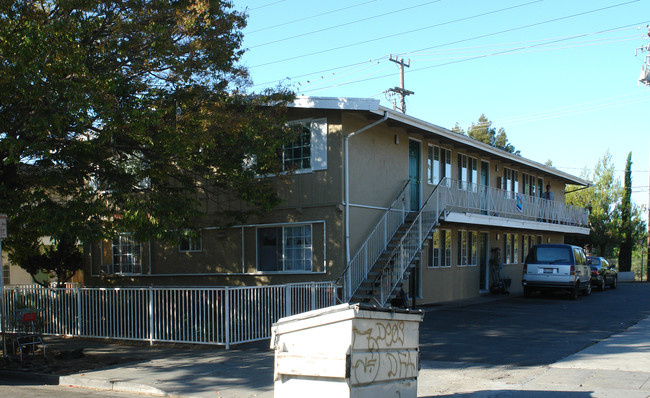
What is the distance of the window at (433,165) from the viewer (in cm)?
2106

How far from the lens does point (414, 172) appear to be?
2039 cm

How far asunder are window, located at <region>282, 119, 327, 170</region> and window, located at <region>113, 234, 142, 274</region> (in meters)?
6.86

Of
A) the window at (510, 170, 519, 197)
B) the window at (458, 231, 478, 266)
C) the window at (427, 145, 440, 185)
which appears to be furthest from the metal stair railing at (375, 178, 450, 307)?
the window at (510, 170, 519, 197)

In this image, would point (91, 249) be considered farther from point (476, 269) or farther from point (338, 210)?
point (476, 269)

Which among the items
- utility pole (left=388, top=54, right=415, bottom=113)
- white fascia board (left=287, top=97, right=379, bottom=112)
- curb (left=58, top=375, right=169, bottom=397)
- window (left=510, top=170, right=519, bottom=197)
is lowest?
curb (left=58, top=375, right=169, bottom=397)

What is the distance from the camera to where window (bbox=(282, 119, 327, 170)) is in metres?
17.0

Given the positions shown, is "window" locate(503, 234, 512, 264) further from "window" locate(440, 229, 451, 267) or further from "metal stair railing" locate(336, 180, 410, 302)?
"metal stair railing" locate(336, 180, 410, 302)

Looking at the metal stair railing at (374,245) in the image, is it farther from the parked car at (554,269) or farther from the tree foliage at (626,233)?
the tree foliage at (626,233)

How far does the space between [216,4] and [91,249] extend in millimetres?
12153

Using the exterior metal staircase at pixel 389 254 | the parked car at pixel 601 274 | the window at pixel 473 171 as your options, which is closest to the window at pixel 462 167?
the window at pixel 473 171

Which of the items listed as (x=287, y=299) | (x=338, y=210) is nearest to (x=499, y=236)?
(x=338, y=210)

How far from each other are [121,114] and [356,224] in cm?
715

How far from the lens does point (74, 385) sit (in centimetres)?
1030

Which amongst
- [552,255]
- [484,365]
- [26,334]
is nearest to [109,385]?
[26,334]
